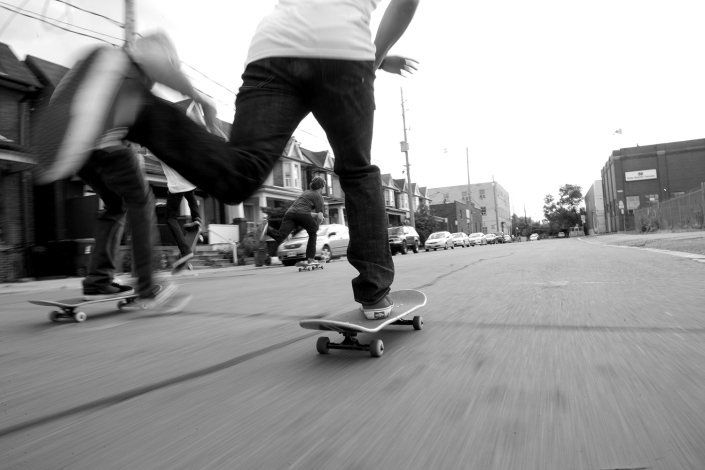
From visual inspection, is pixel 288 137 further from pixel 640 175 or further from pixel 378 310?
pixel 640 175

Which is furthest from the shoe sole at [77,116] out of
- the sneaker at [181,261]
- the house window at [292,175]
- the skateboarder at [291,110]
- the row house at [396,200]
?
the row house at [396,200]

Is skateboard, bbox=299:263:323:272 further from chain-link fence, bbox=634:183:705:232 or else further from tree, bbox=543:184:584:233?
tree, bbox=543:184:584:233

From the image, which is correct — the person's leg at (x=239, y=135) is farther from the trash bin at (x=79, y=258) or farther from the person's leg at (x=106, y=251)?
the trash bin at (x=79, y=258)

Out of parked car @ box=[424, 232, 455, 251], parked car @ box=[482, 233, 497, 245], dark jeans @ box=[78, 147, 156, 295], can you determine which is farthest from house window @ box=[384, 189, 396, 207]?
dark jeans @ box=[78, 147, 156, 295]

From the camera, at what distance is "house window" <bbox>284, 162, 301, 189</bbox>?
31027 mm

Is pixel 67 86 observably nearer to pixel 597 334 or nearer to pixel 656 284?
pixel 597 334

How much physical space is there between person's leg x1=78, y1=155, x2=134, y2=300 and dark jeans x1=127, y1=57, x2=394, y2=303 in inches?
73.2

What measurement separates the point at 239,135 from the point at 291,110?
253mm

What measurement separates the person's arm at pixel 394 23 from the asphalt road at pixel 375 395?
1430 mm

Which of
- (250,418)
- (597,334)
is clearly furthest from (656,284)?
(250,418)

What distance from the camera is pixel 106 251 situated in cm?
362

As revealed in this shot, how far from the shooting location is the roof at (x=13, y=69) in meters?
14.9

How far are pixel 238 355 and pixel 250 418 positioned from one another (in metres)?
0.78

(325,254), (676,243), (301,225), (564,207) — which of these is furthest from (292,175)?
(564,207)
